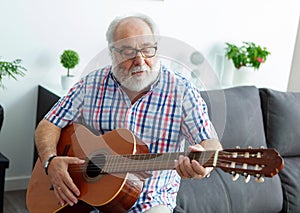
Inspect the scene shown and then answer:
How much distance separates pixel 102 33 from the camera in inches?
120

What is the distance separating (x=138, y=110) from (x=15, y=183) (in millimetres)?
1459

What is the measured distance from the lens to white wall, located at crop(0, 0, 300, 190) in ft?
9.28

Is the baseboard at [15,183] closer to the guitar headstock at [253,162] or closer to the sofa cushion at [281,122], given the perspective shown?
the sofa cushion at [281,122]

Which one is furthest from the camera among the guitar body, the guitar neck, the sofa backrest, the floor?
the floor

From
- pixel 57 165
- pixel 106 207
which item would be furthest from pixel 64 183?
pixel 106 207

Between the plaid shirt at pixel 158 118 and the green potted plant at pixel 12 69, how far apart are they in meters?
0.77

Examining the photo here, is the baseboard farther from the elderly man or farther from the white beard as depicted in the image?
the white beard

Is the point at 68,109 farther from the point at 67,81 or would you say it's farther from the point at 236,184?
the point at 67,81

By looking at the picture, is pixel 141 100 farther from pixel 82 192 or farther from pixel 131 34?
pixel 82 192

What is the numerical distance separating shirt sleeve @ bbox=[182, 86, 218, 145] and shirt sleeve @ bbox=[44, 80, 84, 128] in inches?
15.2

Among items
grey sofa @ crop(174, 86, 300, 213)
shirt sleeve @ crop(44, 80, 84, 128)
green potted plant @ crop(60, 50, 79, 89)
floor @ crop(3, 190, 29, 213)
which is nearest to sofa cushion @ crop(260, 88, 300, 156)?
grey sofa @ crop(174, 86, 300, 213)

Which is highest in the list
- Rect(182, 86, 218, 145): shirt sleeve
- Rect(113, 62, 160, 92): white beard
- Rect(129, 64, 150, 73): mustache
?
Rect(129, 64, 150, 73): mustache

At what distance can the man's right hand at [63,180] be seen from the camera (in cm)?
173

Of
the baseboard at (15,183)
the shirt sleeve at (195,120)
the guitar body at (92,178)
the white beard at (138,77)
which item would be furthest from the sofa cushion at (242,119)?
the baseboard at (15,183)
